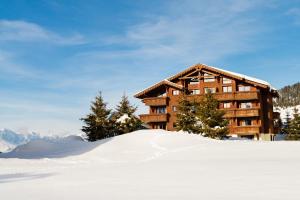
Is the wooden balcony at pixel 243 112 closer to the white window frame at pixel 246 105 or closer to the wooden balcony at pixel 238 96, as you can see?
the wooden balcony at pixel 238 96

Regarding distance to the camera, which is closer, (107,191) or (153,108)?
(107,191)

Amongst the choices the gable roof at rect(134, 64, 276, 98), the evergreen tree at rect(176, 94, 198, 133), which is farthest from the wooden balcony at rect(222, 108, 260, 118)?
the evergreen tree at rect(176, 94, 198, 133)

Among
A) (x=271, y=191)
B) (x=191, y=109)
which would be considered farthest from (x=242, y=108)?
(x=271, y=191)

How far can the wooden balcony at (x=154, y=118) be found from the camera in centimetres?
5516

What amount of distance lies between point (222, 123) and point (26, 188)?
29.9 meters

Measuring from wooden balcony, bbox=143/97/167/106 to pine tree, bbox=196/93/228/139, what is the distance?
1746 centimetres

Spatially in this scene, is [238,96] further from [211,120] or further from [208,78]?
[211,120]

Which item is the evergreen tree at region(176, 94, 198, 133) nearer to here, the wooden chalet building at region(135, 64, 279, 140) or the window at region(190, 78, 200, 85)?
the wooden chalet building at region(135, 64, 279, 140)

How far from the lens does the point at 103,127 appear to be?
46.9 meters

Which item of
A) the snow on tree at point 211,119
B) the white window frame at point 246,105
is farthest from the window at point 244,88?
the snow on tree at point 211,119

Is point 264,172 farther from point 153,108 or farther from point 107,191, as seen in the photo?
point 153,108

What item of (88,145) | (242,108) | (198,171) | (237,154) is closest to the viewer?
(198,171)

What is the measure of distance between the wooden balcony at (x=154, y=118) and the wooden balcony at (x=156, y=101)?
1692 millimetres

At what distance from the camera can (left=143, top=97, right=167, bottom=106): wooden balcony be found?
183ft
